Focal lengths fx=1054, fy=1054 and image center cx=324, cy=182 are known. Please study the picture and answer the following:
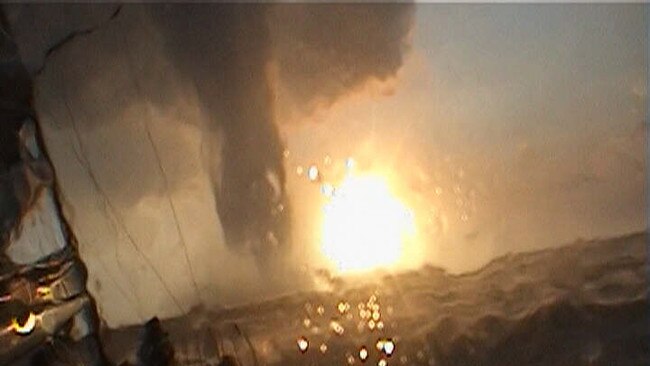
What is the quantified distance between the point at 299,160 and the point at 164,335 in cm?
16

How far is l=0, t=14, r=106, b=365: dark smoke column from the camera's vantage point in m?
0.75

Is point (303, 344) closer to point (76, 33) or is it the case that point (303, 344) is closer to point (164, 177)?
→ point (164, 177)

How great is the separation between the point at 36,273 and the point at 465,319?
0.31 metres

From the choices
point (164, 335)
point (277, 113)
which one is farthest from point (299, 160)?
point (164, 335)

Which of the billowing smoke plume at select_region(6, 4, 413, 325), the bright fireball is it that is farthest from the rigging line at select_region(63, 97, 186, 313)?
the bright fireball

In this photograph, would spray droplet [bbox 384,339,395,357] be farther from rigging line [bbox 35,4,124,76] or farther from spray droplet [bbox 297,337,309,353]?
rigging line [bbox 35,4,124,76]

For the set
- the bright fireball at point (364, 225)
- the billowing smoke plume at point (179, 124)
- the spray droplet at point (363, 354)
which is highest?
the billowing smoke plume at point (179, 124)

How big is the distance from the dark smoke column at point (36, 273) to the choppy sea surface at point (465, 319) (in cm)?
5

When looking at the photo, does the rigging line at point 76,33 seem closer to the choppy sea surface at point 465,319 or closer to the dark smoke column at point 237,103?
the dark smoke column at point 237,103

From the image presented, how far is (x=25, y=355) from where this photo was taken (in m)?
0.76

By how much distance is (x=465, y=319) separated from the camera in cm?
73

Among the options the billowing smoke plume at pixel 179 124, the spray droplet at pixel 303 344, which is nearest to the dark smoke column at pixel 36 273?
the billowing smoke plume at pixel 179 124

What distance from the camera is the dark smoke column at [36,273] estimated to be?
0.75 m

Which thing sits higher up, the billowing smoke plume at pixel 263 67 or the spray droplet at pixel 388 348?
the billowing smoke plume at pixel 263 67
